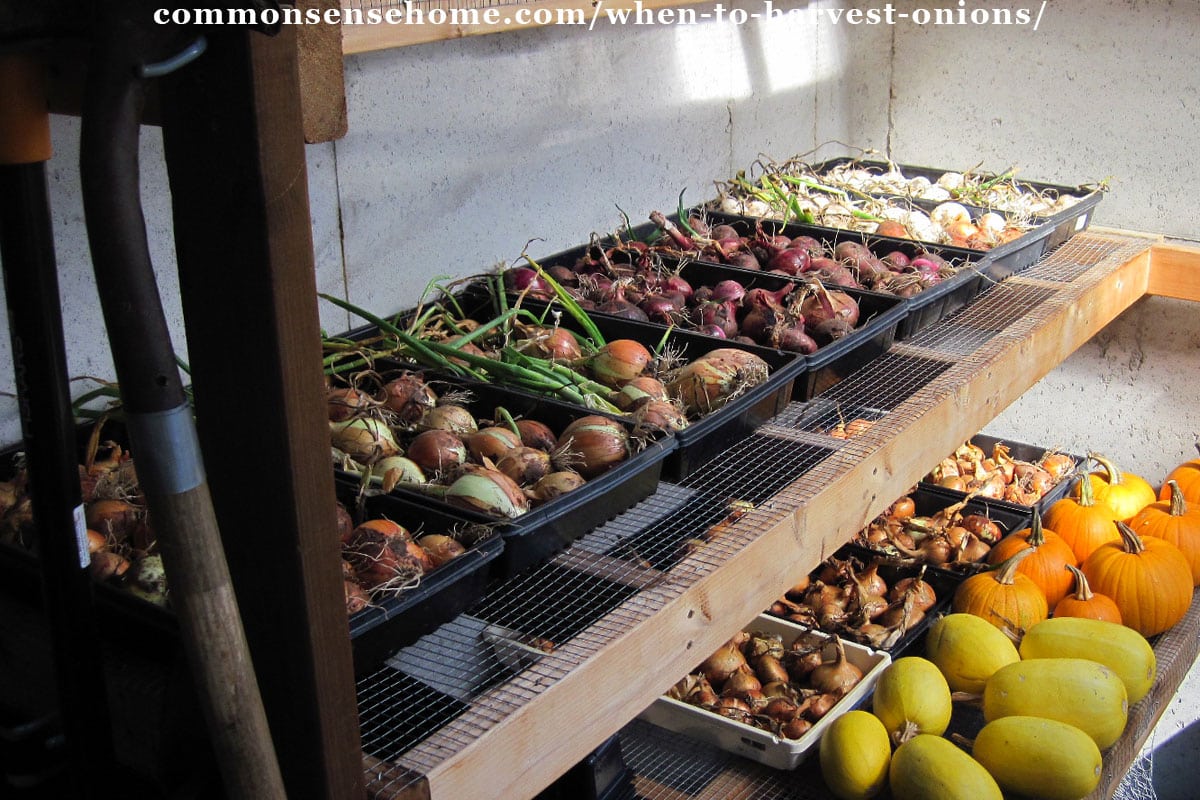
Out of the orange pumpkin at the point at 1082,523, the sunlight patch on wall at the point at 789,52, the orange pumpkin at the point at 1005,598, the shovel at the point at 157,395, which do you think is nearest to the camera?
the shovel at the point at 157,395

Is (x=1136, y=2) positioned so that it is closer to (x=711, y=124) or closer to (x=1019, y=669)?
(x=711, y=124)

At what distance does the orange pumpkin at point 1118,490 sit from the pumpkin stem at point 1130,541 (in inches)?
9.6

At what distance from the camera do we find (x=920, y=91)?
2.81 m

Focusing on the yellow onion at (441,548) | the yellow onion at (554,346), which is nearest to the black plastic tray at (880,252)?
the yellow onion at (554,346)

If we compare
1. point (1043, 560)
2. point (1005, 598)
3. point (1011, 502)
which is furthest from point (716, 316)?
point (1011, 502)

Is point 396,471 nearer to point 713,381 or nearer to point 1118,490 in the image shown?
point 713,381

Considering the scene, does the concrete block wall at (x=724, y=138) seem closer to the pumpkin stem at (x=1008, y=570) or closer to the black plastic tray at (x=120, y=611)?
the black plastic tray at (x=120, y=611)

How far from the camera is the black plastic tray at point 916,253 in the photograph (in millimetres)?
1814

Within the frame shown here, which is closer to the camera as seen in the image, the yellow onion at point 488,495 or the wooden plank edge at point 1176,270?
the yellow onion at point 488,495

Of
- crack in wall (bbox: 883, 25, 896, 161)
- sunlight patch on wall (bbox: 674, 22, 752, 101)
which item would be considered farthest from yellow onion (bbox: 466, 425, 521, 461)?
crack in wall (bbox: 883, 25, 896, 161)

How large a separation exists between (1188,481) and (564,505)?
1.84 metres

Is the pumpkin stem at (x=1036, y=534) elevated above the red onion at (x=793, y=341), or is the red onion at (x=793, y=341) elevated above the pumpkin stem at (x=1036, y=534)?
the red onion at (x=793, y=341)

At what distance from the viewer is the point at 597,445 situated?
4.23ft

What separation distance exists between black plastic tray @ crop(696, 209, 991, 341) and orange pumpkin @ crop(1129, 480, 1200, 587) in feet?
2.07
